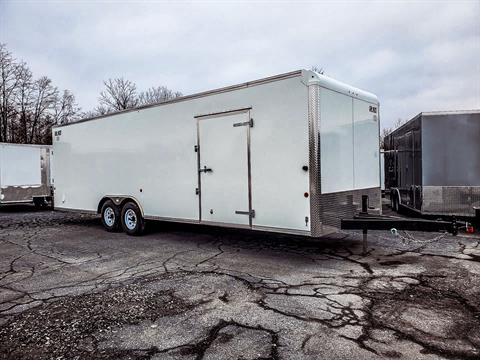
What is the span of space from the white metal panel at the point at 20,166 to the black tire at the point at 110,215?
796cm

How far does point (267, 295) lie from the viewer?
191 inches

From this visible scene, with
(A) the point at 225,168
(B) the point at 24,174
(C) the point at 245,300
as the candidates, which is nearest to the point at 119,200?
(A) the point at 225,168

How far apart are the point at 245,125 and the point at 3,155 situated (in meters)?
13.2

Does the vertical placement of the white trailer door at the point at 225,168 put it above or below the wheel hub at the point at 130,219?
above

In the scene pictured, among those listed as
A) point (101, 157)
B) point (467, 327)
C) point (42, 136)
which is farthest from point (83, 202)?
point (42, 136)

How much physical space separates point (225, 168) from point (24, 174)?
1263 cm

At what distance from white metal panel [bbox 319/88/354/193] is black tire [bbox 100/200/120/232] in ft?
19.2

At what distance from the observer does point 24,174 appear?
16.2 m

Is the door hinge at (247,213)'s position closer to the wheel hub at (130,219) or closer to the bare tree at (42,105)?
the wheel hub at (130,219)

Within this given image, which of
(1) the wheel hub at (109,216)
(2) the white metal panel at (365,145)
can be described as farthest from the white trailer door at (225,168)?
(1) the wheel hub at (109,216)

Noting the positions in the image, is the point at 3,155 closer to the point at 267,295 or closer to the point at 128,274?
the point at 128,274

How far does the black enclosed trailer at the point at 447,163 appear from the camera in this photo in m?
8.27

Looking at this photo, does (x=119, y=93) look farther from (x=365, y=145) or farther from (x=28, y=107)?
(x=365, y=145)

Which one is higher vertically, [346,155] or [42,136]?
[42,136]
